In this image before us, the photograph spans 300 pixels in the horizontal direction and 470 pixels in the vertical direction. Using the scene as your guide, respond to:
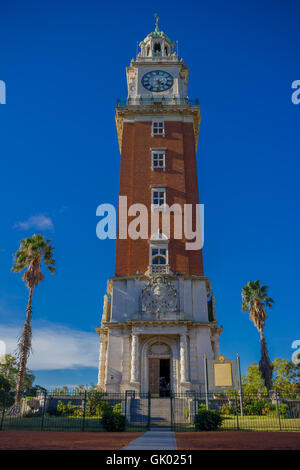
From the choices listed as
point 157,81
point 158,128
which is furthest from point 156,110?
point 157,81

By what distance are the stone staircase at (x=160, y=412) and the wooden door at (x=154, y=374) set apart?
4.86m

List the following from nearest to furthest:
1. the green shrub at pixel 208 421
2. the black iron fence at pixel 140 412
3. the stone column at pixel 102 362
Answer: the green shrub at pixel 208 421
the black iron fence at pixel 140 412
the stone column at pixel 102 362

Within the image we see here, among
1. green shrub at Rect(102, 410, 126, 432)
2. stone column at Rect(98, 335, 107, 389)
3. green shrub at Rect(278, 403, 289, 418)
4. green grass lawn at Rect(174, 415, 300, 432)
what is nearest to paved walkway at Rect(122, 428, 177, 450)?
green shrub at Rect(102, 410, 126, 432)

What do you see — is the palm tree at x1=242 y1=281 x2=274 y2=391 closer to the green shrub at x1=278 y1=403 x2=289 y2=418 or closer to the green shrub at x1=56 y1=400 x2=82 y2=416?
the green shrub at x1=278 y1=403 x2=289 y2=418

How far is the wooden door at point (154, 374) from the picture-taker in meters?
33.0

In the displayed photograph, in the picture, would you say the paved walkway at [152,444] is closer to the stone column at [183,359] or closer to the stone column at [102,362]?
the stone column at [183,359]

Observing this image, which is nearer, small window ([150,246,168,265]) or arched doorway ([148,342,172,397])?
arched doorway ([148,342,172,397])

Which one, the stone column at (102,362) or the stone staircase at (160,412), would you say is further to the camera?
the stone column at (102,362)

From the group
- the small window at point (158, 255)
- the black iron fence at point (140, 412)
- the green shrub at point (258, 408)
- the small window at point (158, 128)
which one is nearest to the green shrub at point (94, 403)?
the black iron fence at point (140, 412)

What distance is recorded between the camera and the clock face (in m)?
47.1

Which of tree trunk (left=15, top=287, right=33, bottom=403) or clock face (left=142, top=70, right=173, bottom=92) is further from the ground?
clock face (left=142, top=70, right=173, bottom=92)

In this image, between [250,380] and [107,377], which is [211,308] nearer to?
[107,377]

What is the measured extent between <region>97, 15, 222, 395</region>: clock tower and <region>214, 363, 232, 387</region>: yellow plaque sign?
6730mm
